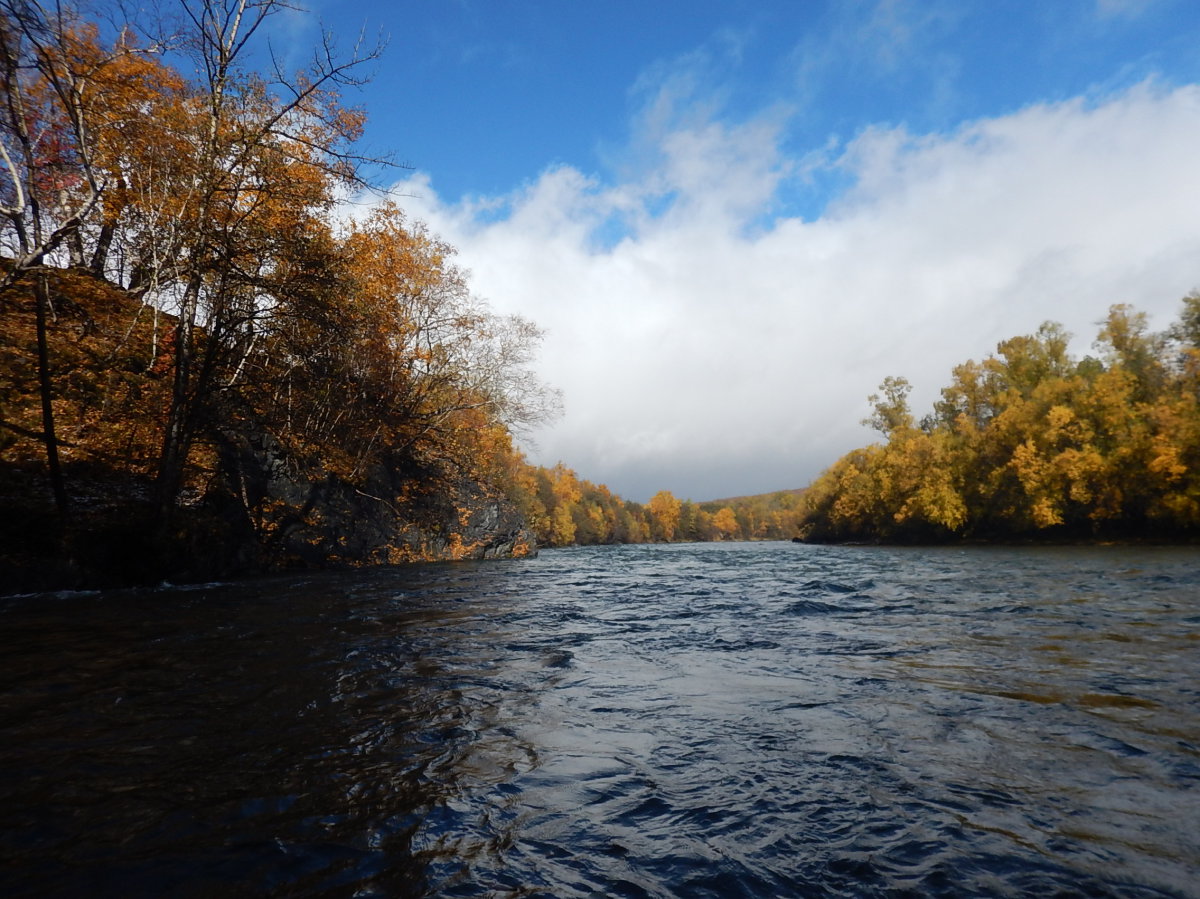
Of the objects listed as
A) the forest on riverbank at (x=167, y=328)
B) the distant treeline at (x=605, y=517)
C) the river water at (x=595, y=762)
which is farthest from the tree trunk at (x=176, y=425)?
the distant treeline at (x=605, y=517)

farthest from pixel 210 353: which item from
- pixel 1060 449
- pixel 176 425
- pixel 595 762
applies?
pixel 1060 449

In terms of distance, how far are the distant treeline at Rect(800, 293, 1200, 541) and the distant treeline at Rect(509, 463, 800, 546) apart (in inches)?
1596

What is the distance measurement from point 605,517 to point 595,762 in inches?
5185

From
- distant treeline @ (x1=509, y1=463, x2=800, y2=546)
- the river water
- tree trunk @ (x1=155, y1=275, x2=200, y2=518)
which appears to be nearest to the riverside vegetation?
tree trunk @ (x1=155, y1=275, x2=200, y2=518)

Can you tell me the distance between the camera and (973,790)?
347 centimetres

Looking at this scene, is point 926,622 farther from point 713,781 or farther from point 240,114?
point 240,114

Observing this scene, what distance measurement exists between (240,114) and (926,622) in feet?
56.2

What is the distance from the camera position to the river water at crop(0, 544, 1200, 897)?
2658mm

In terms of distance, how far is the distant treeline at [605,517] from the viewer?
329 ft

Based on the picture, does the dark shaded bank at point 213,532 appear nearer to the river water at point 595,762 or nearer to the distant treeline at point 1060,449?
the river water at point 595,762

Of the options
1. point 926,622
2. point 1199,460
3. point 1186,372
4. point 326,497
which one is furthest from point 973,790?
point 1186,372

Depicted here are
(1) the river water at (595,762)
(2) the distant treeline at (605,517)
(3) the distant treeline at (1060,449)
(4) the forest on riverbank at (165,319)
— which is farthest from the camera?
(2) the distant treeline at (605,517)

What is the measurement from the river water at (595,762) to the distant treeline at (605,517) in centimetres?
5641

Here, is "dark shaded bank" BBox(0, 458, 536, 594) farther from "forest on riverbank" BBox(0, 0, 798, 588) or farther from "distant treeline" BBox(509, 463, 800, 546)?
"distant treeline" BBox(509, 463, 800, 546)
